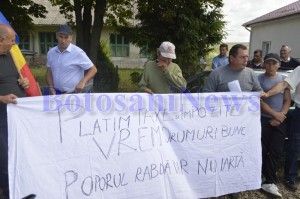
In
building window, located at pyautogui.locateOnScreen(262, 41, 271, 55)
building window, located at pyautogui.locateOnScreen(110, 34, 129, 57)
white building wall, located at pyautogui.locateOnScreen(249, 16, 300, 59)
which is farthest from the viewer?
building window, located at pyautogui.locateOnScreen(110, 34, 129, 57)

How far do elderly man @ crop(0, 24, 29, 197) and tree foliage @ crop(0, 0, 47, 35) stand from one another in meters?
9.53

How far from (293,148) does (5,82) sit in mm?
3295

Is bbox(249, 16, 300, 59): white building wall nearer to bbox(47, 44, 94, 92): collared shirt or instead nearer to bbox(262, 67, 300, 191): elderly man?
bbox(262, 67, 300, 191): elderly man

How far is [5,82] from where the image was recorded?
118 inches

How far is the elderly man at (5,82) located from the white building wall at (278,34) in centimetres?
1658

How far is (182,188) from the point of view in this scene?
10.4ft

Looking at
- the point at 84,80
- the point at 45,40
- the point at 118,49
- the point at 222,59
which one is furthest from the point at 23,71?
the point at 45,40

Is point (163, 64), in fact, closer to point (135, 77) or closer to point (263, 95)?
point (263, 95)

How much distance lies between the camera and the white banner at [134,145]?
268cm

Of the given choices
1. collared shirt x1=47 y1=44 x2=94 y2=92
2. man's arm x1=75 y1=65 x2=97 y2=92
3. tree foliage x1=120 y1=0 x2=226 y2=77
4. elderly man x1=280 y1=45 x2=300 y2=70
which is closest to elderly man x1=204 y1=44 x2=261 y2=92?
man's arm x1=75 y1=65 x2=97 y2=92

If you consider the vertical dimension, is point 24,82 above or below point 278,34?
below

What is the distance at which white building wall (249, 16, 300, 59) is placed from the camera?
696 inches

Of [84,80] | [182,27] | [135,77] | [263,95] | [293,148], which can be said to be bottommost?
[293,148]

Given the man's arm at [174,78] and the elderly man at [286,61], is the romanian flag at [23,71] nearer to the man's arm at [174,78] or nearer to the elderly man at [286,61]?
the man's arm at [174,78]
